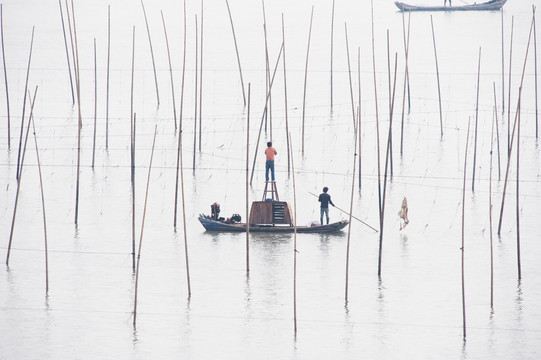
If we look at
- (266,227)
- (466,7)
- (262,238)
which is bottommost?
(262,238)

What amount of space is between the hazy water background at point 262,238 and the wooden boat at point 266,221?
17cm

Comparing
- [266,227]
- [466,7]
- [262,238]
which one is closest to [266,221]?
[266,227]

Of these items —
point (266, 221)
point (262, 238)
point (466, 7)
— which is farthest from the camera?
point (466, 7)

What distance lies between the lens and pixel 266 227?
14.9 m

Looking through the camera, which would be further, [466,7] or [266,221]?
[466,7]

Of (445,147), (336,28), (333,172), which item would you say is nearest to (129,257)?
(333,172)

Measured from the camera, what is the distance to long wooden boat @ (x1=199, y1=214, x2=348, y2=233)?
49.0 feet

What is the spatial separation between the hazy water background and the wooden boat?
0.17m

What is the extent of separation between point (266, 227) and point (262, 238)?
0.22m

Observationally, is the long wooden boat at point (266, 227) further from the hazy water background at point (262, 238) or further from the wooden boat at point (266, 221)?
the hazy water background at point (262, 238)

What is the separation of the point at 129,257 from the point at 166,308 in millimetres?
2458

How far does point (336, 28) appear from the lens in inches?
1813

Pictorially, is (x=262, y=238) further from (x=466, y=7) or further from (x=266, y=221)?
(x=466, y=7)

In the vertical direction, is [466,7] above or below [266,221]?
above
